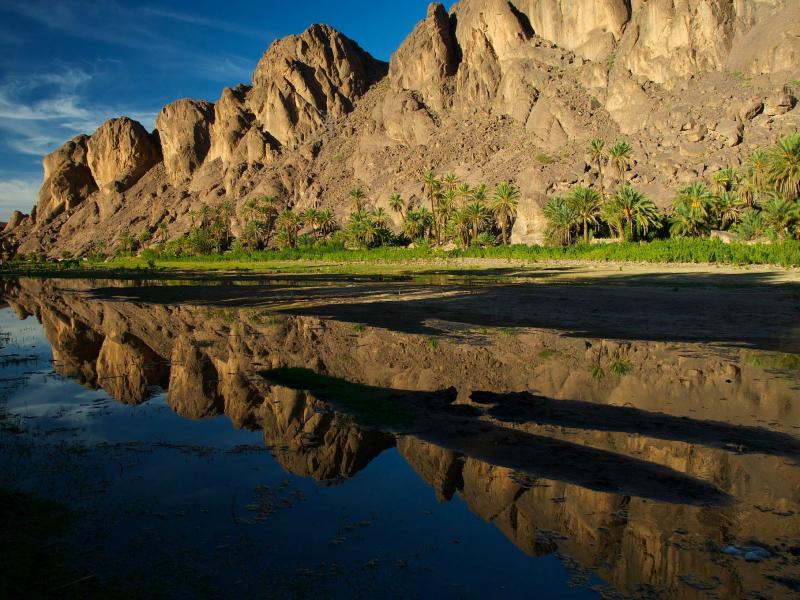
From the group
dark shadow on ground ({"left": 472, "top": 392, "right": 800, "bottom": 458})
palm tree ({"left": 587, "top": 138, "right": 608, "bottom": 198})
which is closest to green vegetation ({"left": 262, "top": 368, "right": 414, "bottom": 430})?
dark shadow on ground ({"left": 472, "top": 392, "right": 800, "bottom": 458})

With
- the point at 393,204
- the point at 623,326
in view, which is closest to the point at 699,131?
the point at 393,204

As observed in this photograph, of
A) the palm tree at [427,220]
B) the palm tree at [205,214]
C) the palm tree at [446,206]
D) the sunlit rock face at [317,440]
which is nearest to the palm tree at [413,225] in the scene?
the palm tree at [427,220]

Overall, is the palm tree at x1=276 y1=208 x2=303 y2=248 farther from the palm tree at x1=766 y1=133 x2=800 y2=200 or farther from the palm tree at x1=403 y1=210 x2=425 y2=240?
the palm tree at x1=766 y1=133 x2=800 y2=200

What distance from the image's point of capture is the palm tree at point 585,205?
81.1 meters

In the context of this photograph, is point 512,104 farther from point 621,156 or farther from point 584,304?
point 584,304

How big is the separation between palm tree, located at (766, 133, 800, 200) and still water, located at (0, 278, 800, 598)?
56370 mm

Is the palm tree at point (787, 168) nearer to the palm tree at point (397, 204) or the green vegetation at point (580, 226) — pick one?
the green vegetation at point (580, 226)

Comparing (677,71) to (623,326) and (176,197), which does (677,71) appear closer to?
(623,326)

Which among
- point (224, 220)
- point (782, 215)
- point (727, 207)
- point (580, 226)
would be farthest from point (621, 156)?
point (224, 220)

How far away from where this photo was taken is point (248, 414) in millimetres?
11586

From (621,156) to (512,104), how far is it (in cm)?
4706

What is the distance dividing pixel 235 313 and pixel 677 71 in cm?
11444

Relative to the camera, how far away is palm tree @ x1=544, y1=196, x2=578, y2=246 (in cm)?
8206

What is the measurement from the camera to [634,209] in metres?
76.2
